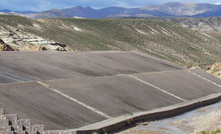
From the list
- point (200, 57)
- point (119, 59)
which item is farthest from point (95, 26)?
point (119, 59)

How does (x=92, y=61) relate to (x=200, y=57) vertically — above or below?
above

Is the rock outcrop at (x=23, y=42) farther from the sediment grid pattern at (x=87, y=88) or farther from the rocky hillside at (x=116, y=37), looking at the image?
the sediment grid pattern at (x=87, y=88)

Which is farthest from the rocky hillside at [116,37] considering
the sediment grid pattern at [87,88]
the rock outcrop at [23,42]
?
the sediment grid pattern at [87,88]

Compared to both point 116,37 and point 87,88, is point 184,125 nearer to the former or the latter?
point 87,88

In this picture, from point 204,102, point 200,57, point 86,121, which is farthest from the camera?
point 200,57

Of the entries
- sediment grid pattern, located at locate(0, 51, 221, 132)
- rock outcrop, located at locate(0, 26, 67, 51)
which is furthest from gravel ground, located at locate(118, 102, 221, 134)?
rock outcrop, located at locate(0, 26, 67, 51)

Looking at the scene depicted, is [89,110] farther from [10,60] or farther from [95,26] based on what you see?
[95,26]

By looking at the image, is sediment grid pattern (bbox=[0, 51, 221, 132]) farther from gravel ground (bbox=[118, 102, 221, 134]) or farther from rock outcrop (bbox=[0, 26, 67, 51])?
rock outcrop (bbox=[0, 26, 67, 51])
